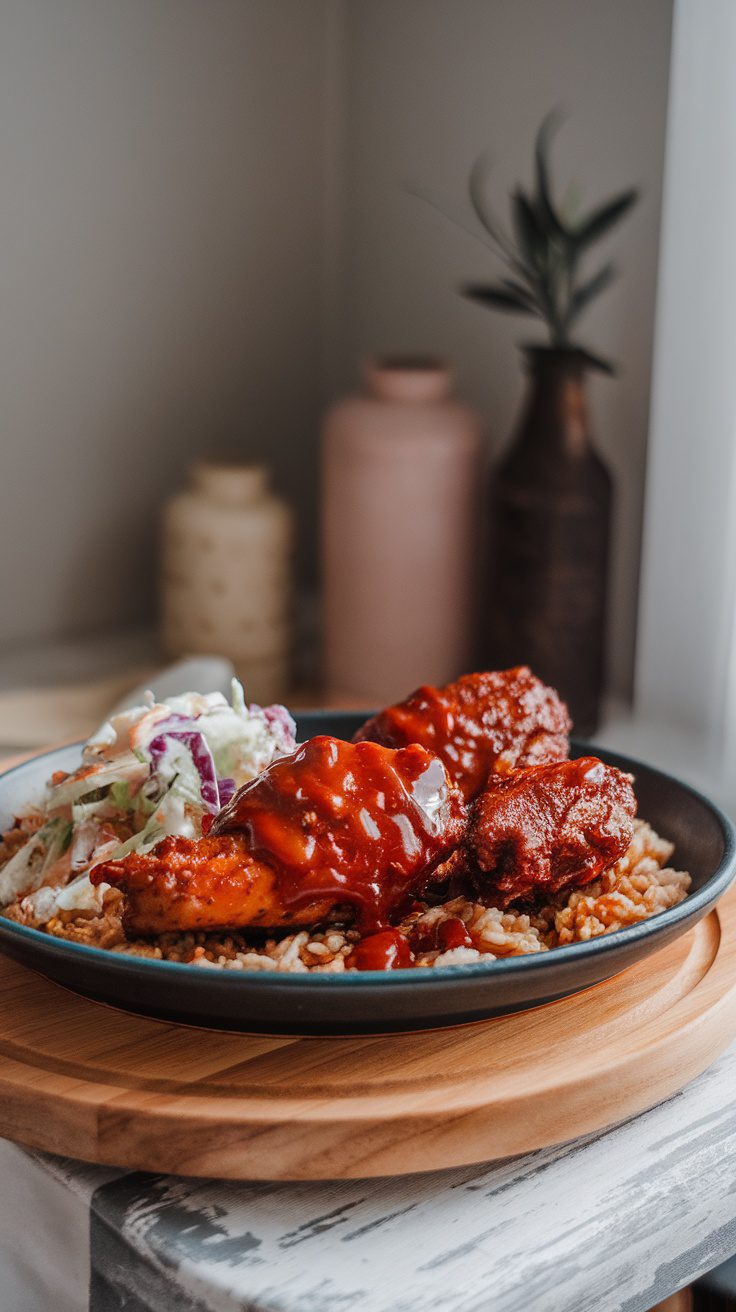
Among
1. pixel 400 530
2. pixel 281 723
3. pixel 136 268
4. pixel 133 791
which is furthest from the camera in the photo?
pixel 136 268

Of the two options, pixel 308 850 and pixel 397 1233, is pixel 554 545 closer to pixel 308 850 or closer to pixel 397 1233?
pixel 308 850

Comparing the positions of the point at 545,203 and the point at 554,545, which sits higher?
the point at 545,203

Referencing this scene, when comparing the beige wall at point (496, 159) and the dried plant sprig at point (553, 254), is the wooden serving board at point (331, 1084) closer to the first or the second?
the dried plant sprig at point (553, 254)

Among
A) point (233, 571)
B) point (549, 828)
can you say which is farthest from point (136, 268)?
point (549, 828)

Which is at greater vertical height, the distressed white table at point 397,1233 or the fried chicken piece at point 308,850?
the fried chicken piece at point 308,850

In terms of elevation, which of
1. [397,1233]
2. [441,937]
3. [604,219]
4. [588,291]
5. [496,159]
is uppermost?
[496,159]

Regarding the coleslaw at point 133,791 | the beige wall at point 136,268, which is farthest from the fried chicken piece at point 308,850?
the beige wall at point 136,268

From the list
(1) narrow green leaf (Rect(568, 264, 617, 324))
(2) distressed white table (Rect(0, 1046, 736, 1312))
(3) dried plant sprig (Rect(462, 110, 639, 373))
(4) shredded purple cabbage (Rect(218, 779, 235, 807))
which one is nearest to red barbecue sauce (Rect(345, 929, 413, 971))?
(2) distressed white table (Rect(0, 1046, 736, 1312))

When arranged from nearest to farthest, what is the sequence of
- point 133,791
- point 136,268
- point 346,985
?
point 346,985 < point 133,791 < point 136,268
